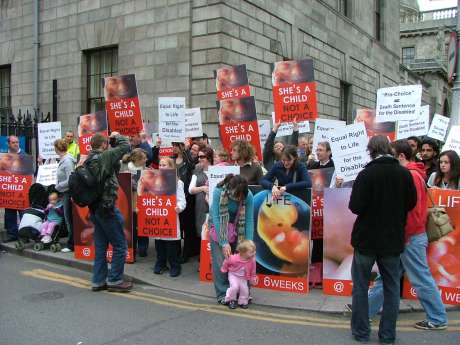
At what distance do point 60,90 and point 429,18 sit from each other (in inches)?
1919

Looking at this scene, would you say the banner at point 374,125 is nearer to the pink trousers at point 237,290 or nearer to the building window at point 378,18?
the pink trousers at point 237,290

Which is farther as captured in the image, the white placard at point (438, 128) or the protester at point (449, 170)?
the white placard at point (438, 128)

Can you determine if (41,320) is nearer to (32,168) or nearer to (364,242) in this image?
(364,242)

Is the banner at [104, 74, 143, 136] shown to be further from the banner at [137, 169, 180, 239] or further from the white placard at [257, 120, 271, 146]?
the white placard at [257, 120, 271, 146]

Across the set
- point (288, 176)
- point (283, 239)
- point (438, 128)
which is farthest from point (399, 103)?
point (283, 239)

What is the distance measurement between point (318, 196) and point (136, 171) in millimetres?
2774

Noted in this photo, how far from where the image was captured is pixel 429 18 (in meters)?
54.1

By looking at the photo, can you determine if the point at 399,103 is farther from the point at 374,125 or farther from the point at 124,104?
the point at 124,104

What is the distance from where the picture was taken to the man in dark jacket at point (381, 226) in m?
4.44

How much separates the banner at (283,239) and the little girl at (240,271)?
66 cm

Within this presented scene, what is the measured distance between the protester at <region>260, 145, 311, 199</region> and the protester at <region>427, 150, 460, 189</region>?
5.11ft

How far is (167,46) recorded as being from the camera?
1298 cm

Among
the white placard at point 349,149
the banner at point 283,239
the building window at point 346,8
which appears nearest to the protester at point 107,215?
the banner at point 283,239

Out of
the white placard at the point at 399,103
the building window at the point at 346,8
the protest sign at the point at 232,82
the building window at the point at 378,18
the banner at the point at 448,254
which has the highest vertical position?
the building window at the point at 378,18
